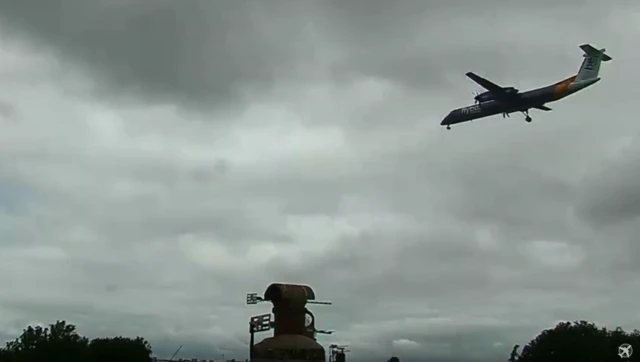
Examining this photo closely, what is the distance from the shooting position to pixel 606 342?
194500mm

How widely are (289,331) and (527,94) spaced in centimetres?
4113

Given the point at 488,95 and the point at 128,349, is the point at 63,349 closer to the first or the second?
the point at 128,349

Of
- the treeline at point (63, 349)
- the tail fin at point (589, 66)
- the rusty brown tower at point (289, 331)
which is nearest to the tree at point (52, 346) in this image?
the treeline at point (63, 349)

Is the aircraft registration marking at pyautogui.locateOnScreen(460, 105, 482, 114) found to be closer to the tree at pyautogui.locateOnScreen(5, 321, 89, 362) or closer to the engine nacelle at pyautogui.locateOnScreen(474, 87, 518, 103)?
the engine nacelle at pyautogui.locateOnScreen(474, 87, 518, 103)

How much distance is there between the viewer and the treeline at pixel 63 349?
18075cm

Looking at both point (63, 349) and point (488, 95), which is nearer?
point (488, 95)

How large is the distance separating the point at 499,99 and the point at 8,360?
124 m

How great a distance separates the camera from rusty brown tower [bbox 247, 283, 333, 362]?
366ft

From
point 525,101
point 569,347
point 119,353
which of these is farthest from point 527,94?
point 119,353

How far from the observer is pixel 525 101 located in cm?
10731

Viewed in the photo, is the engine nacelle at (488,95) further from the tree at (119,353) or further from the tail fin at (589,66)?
the tree at (119,353)

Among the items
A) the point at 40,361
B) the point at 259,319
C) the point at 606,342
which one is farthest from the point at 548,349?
the point at 40,361

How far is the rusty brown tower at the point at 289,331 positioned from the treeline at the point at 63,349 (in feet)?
255

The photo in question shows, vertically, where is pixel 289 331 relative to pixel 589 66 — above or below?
below
